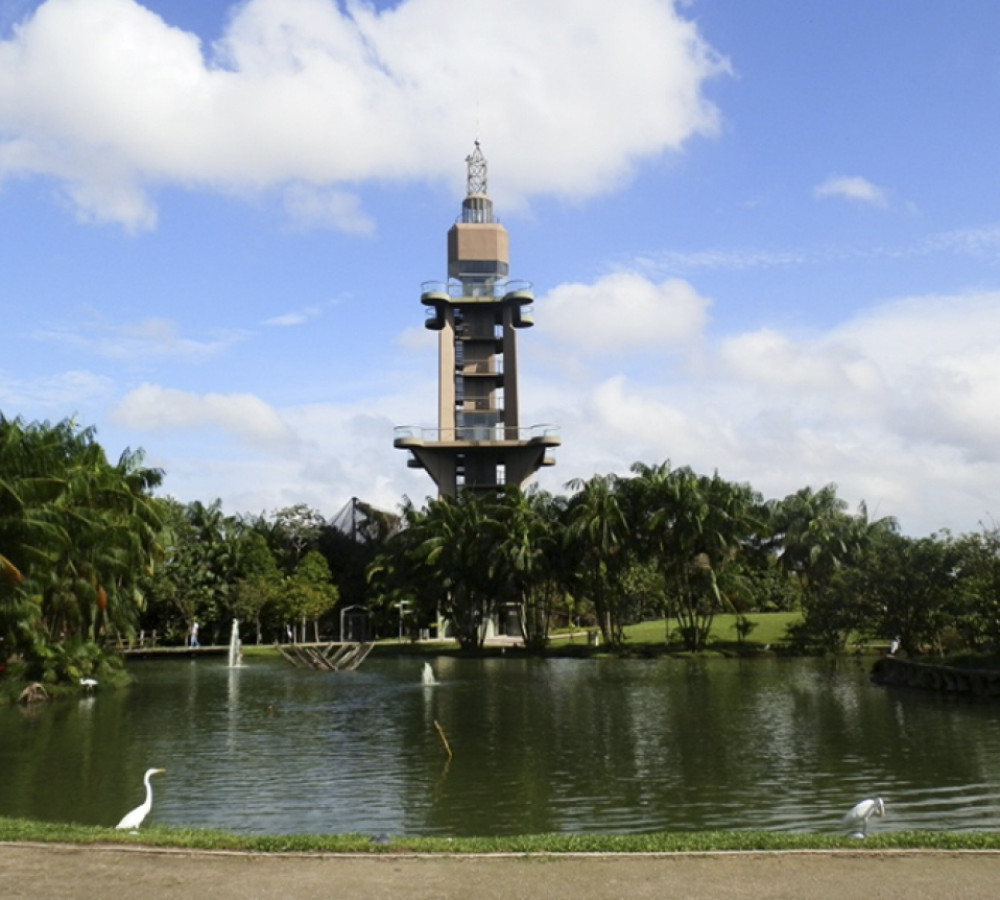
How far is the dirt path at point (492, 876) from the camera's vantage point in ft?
28.5

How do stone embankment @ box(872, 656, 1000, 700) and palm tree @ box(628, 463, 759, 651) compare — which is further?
palm tree @ box(628, 463, 759, 651)

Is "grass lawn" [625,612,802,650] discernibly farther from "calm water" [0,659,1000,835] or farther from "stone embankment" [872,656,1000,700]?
"calm water" [0,659,1000,835]

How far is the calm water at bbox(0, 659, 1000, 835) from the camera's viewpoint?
48.5ft

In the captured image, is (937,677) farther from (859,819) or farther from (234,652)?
(234,652)

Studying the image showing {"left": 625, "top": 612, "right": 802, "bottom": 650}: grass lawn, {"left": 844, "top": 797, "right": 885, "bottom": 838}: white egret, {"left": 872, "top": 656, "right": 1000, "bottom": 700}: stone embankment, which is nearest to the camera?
{"left": 844, "top": 797, "right": 885, "bottom": 838}: white egret

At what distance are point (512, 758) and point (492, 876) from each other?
1114 cm

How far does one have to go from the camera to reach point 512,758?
2014 cm

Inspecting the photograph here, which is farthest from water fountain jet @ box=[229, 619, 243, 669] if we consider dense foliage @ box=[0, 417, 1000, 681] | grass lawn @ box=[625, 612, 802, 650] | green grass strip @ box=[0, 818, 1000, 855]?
green grass strip @ box=[0, 818, 1000, 855]

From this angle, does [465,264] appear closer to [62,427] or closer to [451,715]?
[62,427]

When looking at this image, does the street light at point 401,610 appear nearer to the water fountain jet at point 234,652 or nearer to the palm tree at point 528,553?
the palm tree at point 528,553

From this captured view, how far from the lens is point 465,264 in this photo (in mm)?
76875

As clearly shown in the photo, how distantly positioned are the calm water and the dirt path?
159 inches

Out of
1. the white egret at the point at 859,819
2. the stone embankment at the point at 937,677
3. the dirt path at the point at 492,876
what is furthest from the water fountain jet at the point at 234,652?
the white egret at the point at 859,819

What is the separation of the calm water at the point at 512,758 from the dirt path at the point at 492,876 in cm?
404
